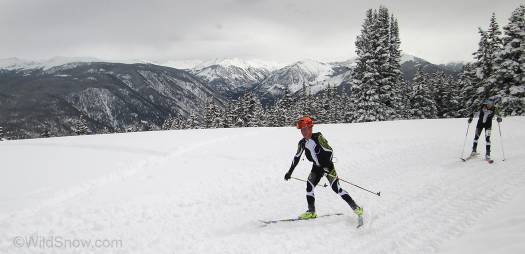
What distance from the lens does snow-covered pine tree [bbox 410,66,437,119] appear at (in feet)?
151

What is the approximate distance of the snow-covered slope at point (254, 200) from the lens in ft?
23.9

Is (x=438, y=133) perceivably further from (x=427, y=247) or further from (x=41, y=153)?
(x=41, y=153)

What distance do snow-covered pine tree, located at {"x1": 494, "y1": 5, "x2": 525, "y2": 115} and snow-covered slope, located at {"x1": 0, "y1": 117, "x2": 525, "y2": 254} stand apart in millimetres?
15304

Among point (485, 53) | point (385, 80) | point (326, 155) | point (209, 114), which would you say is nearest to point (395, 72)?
point (385, 80)

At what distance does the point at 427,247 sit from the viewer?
6.53 metres

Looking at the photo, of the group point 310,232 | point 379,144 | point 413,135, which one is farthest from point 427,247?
point 413,135

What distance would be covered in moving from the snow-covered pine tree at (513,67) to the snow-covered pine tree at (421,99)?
13722mm

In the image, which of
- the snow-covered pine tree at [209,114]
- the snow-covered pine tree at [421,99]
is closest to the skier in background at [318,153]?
the snow-covered pine tree at [421,99]

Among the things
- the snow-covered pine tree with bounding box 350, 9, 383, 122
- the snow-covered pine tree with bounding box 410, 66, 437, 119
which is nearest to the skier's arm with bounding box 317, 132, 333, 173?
the snow-covered pine tree with bounding box 350, 9, 383, 122

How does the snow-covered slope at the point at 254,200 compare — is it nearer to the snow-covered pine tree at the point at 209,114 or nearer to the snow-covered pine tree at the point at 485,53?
the snow-covered pine tree at the point at 485,53

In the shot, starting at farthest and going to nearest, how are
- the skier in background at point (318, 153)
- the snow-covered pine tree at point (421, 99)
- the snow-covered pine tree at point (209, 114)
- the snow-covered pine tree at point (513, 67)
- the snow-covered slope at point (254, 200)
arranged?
1. the snow-covered pine tree at point (209, 114)
2. the snow-covered pine tree at point (421, 99)
3. the snow-covered pine tree at point (513, 67)
4. the skier in background at point (318, 153)
5. the snow-covered slope at point (254, 200)

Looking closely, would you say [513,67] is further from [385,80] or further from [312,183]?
[312,183]

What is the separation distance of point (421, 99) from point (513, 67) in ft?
51.5

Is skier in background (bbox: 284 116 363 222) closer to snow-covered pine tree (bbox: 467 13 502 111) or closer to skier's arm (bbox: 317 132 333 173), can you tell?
skier's arm (bbox: 317 132 333 173)
